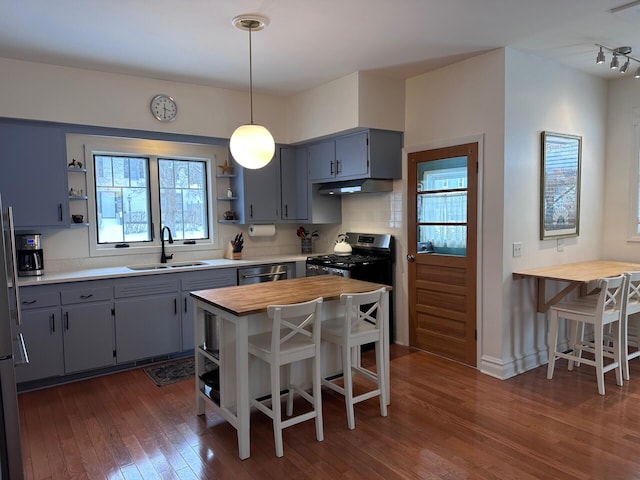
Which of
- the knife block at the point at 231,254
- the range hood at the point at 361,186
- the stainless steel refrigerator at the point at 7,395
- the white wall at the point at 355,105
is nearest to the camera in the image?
the stainless steel refrigerator at the point at 7,395

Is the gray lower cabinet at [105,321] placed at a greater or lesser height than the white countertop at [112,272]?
lesser

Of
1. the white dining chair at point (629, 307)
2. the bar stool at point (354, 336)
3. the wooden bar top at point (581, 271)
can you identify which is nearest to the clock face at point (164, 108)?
the bar stool at point (354, 336)

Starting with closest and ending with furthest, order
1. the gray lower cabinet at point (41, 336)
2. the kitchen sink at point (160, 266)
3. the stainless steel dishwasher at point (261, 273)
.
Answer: the gray lower cabinet at point (41, 336), the kitchen sink at point (160, 266), the stainless steel dishwasher at point (261, 273)

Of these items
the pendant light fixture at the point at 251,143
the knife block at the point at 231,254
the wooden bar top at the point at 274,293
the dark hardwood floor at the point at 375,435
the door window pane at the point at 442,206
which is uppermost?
the pendant light fixture at the point at 251,143

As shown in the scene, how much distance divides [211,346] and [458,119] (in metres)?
2.81

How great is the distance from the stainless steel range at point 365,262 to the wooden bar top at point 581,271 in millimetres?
1300

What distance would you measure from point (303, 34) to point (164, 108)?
5.78ft

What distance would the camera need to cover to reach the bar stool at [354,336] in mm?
2797

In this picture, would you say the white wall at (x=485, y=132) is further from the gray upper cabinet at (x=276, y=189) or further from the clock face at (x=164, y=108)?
the clock face at (x=164, y=108)

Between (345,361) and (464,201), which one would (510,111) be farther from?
(345,361)

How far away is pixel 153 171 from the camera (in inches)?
182

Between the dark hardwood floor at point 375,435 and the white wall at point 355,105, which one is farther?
the white wall at point 355,105

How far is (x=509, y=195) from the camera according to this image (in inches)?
142

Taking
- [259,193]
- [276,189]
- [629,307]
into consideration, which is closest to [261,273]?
[259,193]
